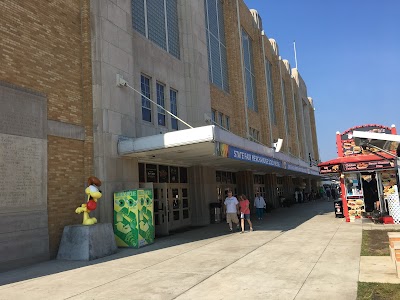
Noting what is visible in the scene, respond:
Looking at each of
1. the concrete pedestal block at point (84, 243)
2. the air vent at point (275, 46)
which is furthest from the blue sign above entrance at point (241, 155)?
the air vent at point (275, 46)

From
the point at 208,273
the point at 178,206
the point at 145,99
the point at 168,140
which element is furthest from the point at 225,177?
the point at 208,273

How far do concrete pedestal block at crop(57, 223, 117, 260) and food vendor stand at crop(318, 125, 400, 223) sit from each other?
38.5 ft

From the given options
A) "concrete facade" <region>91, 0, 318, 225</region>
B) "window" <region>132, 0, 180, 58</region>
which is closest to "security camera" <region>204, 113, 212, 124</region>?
"concrete facade" <region>91, 0, 318, 225</region>

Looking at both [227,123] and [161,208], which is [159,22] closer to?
[227,123]

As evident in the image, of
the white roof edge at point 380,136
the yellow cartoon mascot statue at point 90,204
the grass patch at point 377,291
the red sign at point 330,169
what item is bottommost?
the grass patch at point 377,291

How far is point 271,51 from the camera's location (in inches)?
1499

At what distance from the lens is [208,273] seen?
25.6 ft

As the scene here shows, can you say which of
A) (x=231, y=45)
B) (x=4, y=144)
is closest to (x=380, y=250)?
(x=4, y=144)

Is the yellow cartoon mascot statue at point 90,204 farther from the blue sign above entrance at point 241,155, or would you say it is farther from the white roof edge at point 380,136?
the white roof edge at point 380,136

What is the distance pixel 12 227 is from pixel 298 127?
44.3m

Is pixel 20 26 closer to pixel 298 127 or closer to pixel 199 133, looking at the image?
pixel 199 133

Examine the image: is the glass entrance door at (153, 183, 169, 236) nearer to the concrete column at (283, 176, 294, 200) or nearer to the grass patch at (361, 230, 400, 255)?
the grass patch at (361, 230, 400, 255)

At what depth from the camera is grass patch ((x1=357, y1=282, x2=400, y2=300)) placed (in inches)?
224

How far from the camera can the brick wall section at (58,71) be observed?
1027cm
